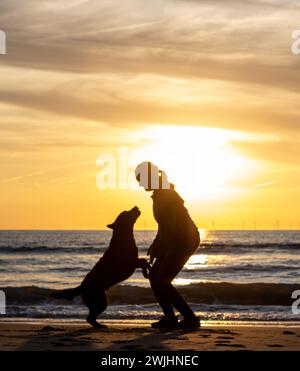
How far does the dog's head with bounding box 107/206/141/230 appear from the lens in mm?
10820

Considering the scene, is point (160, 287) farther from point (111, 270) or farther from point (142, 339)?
point (142, 339)

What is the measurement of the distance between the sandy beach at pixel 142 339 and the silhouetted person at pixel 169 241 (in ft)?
1.24

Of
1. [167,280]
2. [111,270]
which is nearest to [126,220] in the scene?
[111,270]

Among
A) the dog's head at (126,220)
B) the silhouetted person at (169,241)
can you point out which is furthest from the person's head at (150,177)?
the dog's head at (126,220)

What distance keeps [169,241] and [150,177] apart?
89cm

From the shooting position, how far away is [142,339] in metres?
9.06

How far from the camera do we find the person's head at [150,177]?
10031 millimetres

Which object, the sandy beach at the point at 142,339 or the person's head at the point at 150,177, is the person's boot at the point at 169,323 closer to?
the sandy beach at the point at 142,339

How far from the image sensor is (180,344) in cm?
850

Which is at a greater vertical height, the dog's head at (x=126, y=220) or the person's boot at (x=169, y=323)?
the dog's head at (x=126, y=220)
